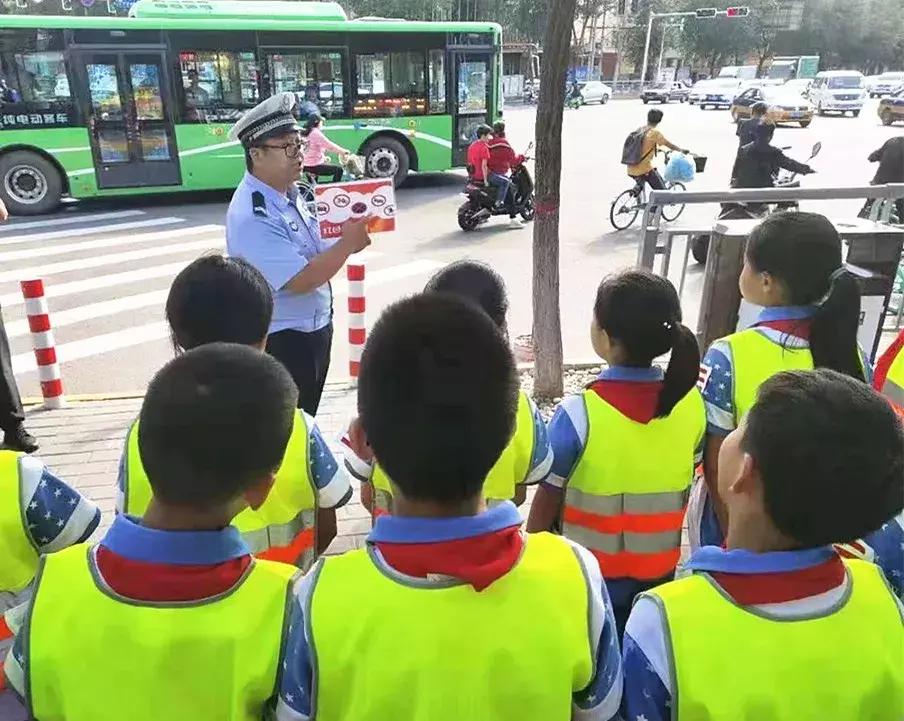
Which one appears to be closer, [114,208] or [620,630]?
[620,630]

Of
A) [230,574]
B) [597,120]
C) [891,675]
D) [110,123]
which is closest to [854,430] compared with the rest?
[891,675]

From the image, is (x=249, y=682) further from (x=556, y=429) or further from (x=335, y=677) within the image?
(x=556, y=429)

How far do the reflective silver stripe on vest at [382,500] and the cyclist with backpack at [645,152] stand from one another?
9.05 m

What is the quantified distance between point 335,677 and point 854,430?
2.98 feet

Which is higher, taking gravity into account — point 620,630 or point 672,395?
point 672,395

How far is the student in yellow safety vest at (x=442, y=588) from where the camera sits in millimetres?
1152

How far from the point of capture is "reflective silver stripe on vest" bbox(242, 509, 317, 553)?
6.12 ft

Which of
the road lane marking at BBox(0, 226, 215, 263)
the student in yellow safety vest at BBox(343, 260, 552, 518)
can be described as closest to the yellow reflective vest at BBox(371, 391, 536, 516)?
the student in yellow safety vest at BBox(343, 260, 552, 518)

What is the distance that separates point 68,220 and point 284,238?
391 inches

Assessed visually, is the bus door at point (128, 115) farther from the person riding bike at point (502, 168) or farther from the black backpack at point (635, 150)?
the black backpack at point (635, 150)

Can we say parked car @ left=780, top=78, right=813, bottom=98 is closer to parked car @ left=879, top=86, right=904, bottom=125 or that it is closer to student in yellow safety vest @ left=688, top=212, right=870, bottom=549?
parked car @ left=879, top=86, right=904, bottom=125

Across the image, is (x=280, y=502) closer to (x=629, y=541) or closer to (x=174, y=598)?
(x=174, y=598)

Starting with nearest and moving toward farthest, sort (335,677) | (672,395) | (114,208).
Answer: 1. (335,677)
2. (672,395)
3. (114,208)

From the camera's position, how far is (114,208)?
486 inches
